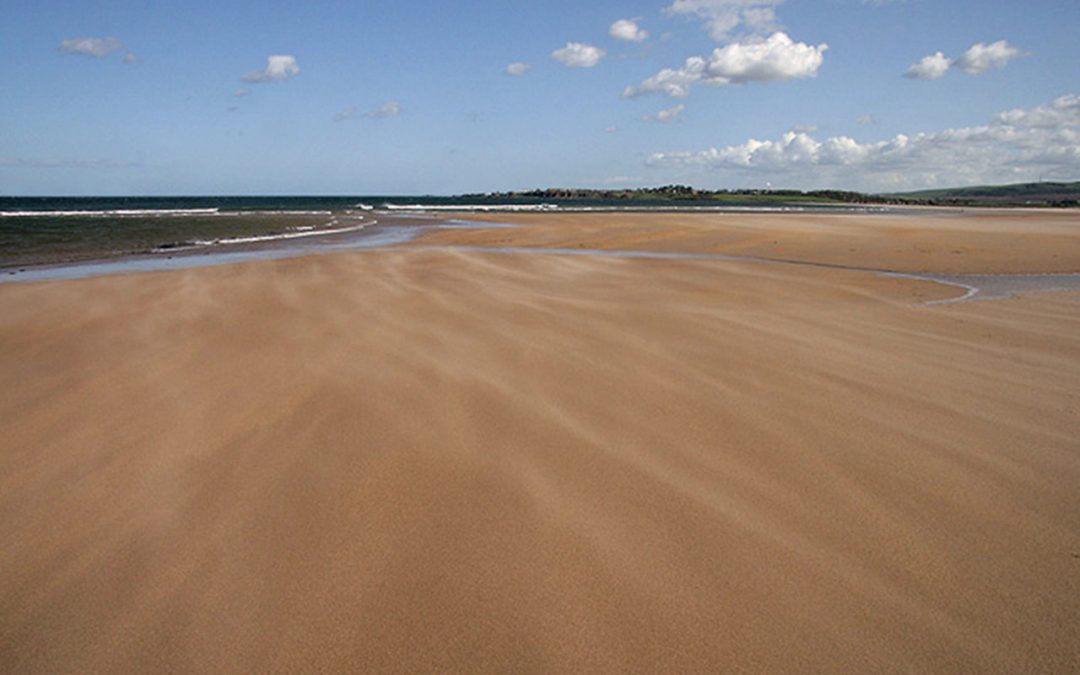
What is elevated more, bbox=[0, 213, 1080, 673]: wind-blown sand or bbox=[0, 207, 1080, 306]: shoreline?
bbox=[0, 213, 1080, 673]: wind-blown sand

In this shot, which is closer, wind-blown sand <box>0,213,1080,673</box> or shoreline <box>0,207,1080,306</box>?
wind-blown sand <box>0,213,1080,673</box>

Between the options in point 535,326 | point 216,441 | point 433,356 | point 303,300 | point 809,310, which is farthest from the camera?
point 303,300

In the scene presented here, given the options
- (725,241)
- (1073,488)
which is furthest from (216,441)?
(725,241)

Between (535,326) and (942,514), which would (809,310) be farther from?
(942,514)

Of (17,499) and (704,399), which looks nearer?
(17,499)

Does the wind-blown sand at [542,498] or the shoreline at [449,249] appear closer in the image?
the wind-blown sand at [542,498]

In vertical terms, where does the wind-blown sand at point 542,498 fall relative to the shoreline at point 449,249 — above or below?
above

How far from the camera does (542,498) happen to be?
3.54 metres

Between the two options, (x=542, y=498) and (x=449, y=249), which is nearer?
(x=542, y=498)

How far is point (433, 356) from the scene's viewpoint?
20.7ft

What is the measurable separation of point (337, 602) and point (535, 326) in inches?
198

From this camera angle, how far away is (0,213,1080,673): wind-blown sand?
2.54 metres

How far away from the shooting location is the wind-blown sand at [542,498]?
8.32ft

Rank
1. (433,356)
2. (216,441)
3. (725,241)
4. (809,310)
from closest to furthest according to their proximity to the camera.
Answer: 1. (216,441)
2. (433,356)
3. (809,310)
4. (725,241)
